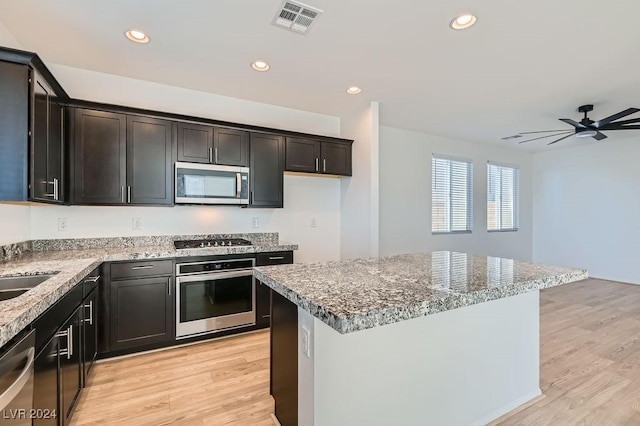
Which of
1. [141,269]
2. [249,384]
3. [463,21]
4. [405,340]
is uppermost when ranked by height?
[463,21]

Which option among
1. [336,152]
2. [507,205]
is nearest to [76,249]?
[336,152]

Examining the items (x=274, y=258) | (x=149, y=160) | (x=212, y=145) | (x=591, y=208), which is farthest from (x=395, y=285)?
(x=591, y=208)

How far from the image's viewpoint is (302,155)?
12.3 feet

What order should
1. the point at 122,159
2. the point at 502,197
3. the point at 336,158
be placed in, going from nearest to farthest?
the point at 122,159 → the point at 336,158 → the point at 502,197

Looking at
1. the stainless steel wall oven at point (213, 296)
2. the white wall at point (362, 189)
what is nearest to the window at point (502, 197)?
the white wall at point (362, 189)

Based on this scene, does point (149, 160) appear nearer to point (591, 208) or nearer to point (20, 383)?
point (20, 383)

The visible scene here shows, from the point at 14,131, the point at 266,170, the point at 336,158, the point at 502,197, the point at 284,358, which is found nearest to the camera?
the point at 284,358

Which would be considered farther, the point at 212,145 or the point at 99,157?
the point at 212,145

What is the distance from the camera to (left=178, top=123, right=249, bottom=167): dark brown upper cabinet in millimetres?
3076

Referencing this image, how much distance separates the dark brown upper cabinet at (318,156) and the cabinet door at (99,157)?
67.3 inches

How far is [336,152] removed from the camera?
156 inches

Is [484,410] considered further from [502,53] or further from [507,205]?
[507,205]

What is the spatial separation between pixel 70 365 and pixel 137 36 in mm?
2408

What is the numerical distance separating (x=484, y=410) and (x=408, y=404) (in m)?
0.67
